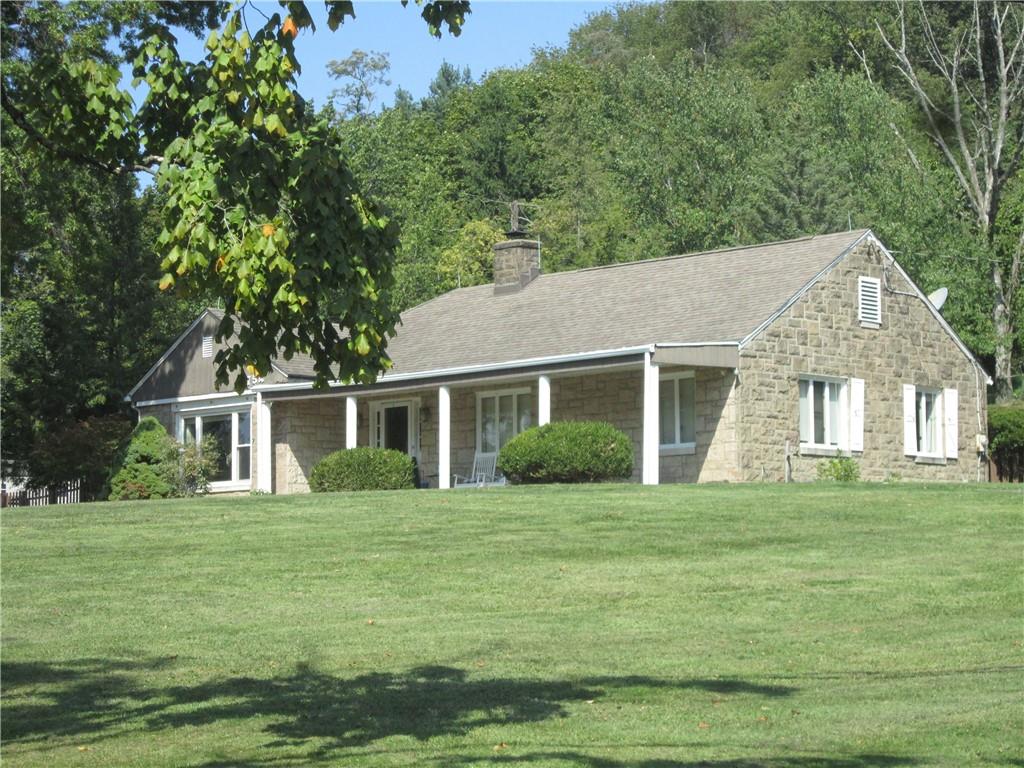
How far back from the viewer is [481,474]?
30.8m

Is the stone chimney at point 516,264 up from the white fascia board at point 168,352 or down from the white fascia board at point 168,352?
up

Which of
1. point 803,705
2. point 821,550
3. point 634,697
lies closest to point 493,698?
point 634,697

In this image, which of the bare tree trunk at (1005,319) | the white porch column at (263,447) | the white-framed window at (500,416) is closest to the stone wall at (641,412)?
the white-framed window at (500,416)

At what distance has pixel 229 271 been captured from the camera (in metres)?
7.61

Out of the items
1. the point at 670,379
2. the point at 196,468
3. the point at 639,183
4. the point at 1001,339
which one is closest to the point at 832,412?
the point at 670,379

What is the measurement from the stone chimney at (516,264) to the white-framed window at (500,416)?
15.0ft

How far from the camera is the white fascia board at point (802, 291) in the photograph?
1062 inches

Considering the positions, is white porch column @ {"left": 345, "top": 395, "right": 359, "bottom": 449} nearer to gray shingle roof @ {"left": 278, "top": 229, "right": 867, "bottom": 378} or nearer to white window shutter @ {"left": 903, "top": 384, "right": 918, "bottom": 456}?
gray shingle roof @ {"left": 278, "top": 229, "right": 867, "bottom": 378}

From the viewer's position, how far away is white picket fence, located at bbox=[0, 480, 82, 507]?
35188mm

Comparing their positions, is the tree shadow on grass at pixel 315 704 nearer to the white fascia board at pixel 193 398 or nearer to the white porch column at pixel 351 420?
the white porch column at pixel 351 420

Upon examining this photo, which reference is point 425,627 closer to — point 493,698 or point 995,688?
point 493,698

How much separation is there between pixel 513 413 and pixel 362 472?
3424 mm

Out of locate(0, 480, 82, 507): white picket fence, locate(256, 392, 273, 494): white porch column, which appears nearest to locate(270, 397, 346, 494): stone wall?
locate(256, 392, 273, 494): white porch column

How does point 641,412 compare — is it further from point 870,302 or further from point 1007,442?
point 1007,442
